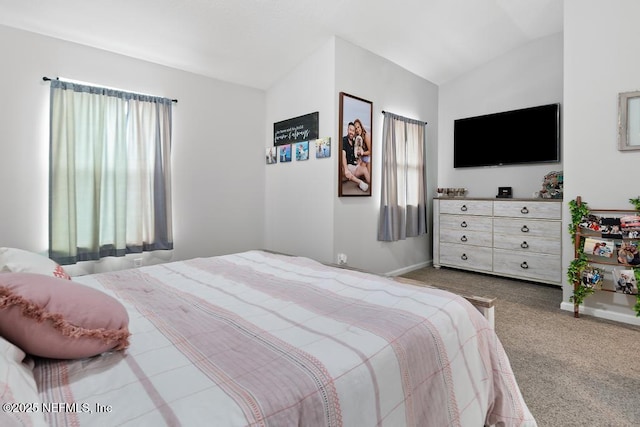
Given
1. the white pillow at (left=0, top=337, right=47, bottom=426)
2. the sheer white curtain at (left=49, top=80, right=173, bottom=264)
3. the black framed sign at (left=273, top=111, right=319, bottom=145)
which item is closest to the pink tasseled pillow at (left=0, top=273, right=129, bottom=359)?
the white pillow at (left=0, top=337, right=47, bottom=426)

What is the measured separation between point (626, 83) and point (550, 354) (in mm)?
2331

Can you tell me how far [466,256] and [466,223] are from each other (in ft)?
1.48

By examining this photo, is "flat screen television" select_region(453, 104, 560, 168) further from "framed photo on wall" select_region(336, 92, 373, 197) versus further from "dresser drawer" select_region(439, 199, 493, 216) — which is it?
"framed photo on wall" select_region(336, 92, 373, 197)

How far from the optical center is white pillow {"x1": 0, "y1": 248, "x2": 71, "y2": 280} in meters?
1.30

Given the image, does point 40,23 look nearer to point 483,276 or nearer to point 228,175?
point 228,175

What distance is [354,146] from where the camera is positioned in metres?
3.58

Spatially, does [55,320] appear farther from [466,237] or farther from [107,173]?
[466,237]

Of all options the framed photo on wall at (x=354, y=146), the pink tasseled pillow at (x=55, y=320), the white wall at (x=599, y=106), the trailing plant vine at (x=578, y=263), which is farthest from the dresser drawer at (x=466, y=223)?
the pink tasseled pillow at (x=55, y=320)

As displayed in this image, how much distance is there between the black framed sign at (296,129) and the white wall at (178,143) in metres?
0.30

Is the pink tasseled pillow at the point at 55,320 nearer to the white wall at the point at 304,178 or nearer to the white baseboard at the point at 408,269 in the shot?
the white wall at the point at 304,178

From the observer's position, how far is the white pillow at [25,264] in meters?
1.30

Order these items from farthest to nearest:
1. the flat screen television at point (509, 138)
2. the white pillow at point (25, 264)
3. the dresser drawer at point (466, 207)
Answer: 1. the dresser drawer at point (466, 207)
2. the flat screen television at point (509, 138)
3. the white pillow at point (25, 264)

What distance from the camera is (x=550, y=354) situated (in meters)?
2.13

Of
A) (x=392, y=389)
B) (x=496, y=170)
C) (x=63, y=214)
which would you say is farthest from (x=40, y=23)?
(x=496, y=170)
